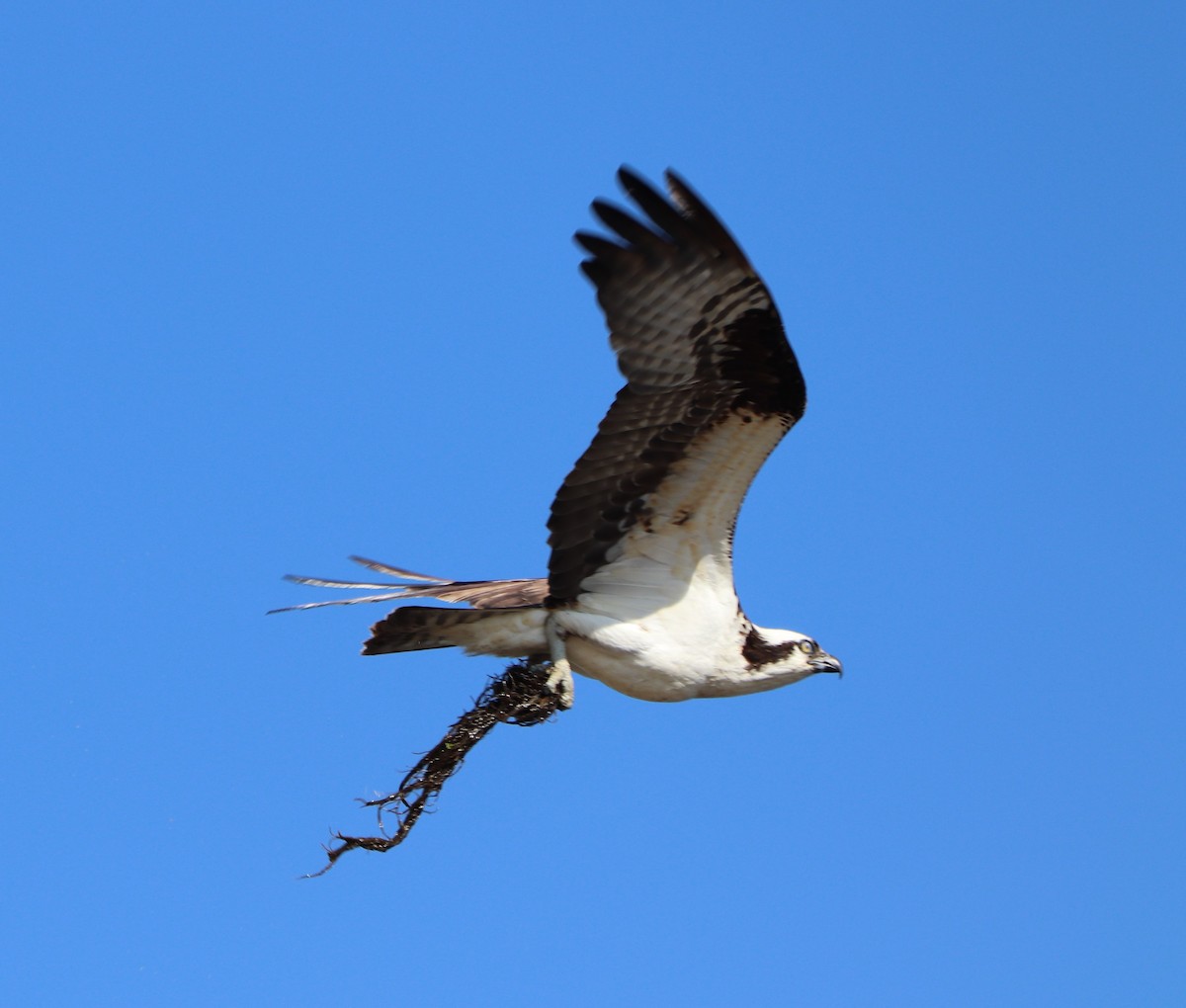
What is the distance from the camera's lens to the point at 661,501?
316 inches

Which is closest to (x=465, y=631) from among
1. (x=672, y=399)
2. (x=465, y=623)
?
(x=465, y=623)

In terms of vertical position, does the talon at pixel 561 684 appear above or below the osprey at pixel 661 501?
below

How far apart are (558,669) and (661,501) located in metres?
0.92

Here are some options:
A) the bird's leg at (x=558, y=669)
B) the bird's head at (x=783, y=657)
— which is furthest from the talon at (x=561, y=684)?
the bird's head at (x=783, y=657)

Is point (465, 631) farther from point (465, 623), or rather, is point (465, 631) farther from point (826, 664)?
point (826, 664)

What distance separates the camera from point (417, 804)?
8.10 meters

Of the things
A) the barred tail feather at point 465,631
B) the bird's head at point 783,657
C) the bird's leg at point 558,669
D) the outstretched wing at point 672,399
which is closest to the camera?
the outstretched wing at point 672,399

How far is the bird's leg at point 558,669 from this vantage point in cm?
808

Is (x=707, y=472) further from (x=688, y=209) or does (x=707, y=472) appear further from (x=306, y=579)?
(x=306, y=579)

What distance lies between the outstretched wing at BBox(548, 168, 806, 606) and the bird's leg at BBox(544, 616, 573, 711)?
0.16 meters

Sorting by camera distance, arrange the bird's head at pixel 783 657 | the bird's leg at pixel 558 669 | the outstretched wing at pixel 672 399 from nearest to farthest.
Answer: the outstretched wing at pixel 672 399, the bird's leg at pixel 558 669, the bird's head at pixel 783 657

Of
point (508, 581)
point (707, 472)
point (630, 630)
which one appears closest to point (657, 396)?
point (707, 472)

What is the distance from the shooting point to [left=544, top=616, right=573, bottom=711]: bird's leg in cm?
808

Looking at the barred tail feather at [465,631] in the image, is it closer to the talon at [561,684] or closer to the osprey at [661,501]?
the osprey at [661,501]
